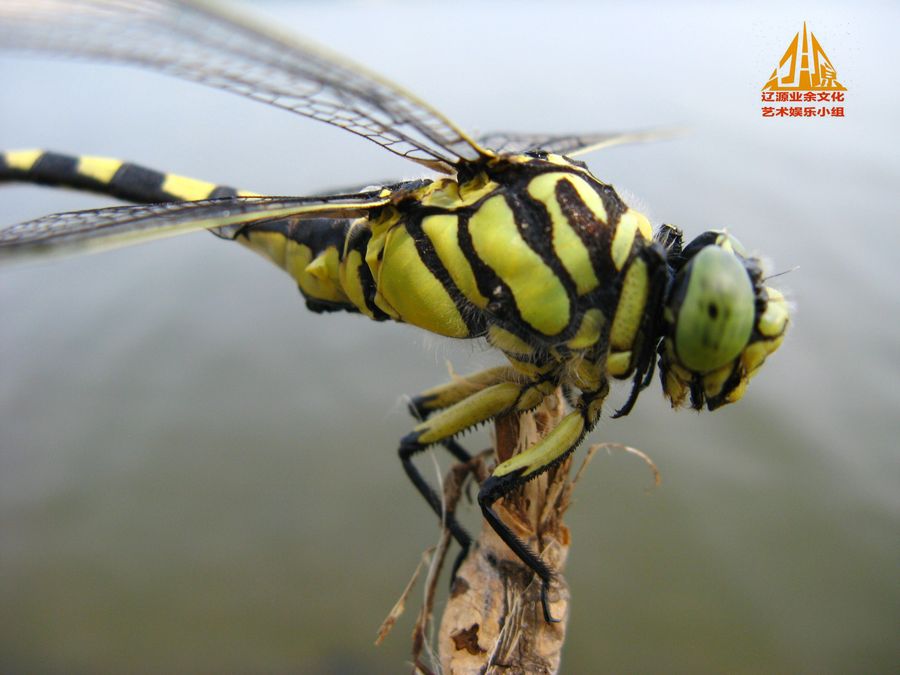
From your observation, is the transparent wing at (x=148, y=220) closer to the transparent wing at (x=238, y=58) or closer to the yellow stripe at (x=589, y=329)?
the transparent wing at (x=238, y=58)

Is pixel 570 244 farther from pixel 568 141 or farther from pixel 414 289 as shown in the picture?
pixel 568 141

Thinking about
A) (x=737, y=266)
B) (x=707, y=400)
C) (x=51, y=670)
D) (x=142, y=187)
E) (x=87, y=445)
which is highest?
(x=142, y=187)

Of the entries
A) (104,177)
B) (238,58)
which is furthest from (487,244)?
(104,177)

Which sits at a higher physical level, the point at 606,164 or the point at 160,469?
the point at 606,164

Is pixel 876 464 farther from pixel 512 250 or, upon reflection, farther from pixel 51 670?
pixel 51 670

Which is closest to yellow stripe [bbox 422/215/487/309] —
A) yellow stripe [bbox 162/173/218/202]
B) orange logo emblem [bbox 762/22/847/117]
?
yellow stripe [bbox 162/173/218/202]

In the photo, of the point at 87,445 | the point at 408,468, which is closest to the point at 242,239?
the point at 408,468
